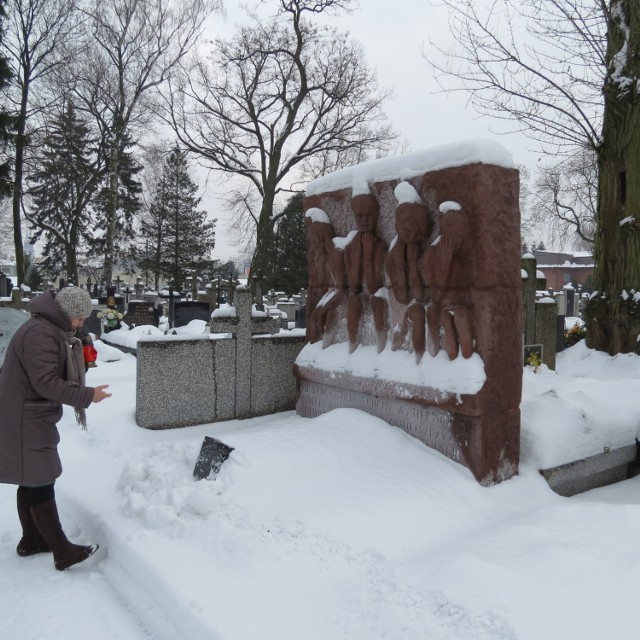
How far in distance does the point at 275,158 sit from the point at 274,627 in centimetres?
1960

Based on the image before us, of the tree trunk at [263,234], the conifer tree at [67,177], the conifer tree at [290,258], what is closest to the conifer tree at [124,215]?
the conifer tree at [67,177]

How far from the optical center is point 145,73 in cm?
2038

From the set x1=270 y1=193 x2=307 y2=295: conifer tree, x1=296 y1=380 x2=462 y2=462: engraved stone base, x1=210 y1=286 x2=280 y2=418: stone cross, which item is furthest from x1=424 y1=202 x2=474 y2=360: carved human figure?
x1=270 y1=193 x2=307 y2=295: conifer tree

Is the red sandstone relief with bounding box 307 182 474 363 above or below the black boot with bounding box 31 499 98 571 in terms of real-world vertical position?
above

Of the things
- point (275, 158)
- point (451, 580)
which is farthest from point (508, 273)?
point (275, 158)

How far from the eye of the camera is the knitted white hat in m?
3.15

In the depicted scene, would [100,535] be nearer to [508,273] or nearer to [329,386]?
[329,386]

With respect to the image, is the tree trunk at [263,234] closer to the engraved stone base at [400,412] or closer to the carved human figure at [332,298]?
the carved human figure at [332,298]

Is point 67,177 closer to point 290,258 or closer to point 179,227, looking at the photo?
point 290,258

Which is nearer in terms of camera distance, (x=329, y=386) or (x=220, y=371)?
(x=329, y=386)

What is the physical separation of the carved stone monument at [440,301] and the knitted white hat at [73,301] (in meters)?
2.43

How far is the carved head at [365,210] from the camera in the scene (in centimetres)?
490

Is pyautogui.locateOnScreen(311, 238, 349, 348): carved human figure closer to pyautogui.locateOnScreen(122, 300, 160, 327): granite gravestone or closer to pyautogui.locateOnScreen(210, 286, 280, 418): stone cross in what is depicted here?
pyautogui.locateOnScreen(210, 286, 280, 418): stone cross

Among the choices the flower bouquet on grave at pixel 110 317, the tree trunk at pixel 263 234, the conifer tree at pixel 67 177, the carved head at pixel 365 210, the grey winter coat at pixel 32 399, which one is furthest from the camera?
the conifer tree at pixel 67 177
